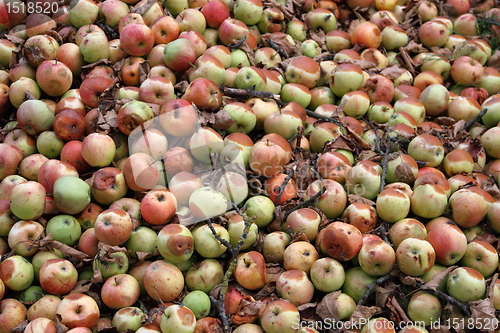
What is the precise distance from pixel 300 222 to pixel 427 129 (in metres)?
1.65

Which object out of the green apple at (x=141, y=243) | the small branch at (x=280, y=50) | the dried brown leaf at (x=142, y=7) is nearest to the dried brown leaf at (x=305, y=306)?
the green apple at (x=141, y=243)

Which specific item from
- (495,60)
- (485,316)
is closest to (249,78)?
(485,316)

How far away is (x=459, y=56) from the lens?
15.4 ft

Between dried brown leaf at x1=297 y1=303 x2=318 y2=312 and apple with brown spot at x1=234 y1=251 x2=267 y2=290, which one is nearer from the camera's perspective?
dried brown leaf at x1=297 y1=303 x2=318 y2=312

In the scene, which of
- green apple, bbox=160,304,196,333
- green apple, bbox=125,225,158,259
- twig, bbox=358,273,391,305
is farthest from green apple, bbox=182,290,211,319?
twig, bbox=358,273,391,305

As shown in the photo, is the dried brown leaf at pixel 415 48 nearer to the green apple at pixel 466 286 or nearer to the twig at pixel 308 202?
the twig at pixel 308 202

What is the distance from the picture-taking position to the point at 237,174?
129 inches

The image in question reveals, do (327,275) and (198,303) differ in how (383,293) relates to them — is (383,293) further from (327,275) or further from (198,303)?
(198,303)

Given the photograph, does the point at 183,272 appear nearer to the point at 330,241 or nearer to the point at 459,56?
the point at 330,241
